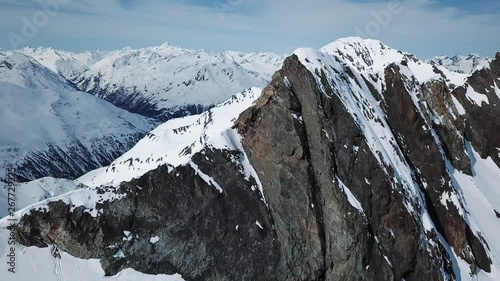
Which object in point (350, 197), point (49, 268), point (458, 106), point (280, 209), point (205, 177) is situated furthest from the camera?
point (458, 106)

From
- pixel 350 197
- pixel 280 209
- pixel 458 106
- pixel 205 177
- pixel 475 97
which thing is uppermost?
pixel 205 177

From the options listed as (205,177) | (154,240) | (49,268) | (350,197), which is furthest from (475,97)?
(49,268)

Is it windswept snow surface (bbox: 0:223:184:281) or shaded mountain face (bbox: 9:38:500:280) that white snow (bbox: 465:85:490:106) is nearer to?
shaded mountain face (bbox: 9:38:500:280)

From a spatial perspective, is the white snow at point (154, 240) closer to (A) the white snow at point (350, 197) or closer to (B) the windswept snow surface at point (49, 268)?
(B) the windswept snow surface at point (49, 268)

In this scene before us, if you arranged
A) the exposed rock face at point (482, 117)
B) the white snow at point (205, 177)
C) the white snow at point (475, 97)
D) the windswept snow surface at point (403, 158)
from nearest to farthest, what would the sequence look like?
the white snow at point (205, 177) → the windswept snow surface at point (403, 158) → the exposed rock face at point (482, 117) → the white snow at point (475, 97)

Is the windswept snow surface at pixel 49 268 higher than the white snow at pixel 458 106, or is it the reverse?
Answer: the windswept snow surface at pixel 49 268

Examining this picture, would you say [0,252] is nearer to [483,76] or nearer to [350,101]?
[350,101]


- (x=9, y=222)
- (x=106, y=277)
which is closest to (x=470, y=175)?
(x=106, y=277)

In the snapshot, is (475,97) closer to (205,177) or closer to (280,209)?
(280,209)

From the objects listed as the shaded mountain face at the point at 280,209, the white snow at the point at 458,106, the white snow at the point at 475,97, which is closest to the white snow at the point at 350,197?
the shaded mountain face at the point at 280,209

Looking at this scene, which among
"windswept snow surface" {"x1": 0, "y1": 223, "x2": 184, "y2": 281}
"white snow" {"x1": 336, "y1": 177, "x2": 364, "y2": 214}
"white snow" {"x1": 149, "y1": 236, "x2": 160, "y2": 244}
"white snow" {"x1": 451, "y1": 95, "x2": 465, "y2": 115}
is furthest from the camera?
"white snow" {"x1": 451, "y1": 95, "x2": 465, "y2": 115}

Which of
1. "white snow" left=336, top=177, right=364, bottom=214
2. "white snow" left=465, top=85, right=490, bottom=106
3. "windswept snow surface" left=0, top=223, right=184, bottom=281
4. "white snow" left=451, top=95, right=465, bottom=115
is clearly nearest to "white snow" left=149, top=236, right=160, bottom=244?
"windswept snow surface" left=0, top=223, right=184, bottom=281

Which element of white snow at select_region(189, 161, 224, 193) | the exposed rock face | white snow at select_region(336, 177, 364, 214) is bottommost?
the exposed rock face
